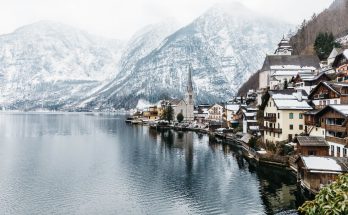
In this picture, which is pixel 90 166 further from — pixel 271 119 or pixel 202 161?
pixel 271 119

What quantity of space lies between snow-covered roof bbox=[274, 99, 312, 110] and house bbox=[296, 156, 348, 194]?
23.3m

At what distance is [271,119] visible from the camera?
71.1 metres

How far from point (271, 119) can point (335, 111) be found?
69.0 ft

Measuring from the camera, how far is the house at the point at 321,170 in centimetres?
4103

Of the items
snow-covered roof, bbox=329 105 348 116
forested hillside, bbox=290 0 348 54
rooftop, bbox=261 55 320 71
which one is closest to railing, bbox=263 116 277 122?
snow-covered roof, bbox=329 105 348 116

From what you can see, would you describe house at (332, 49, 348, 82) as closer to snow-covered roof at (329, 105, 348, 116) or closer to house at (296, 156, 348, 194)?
snow-covered roof at (329, 105, 348, 116)

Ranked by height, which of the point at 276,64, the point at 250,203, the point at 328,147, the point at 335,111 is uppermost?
the point at 276,64

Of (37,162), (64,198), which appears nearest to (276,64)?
(37,162)

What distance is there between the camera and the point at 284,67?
117 meters

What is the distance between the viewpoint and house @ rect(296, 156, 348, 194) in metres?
41.0

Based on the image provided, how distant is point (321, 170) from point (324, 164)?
1.14m

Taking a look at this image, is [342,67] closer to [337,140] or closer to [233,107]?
[337,140]

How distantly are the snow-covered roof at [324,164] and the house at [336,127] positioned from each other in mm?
4126

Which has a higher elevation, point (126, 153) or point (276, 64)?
point (276, 64)
